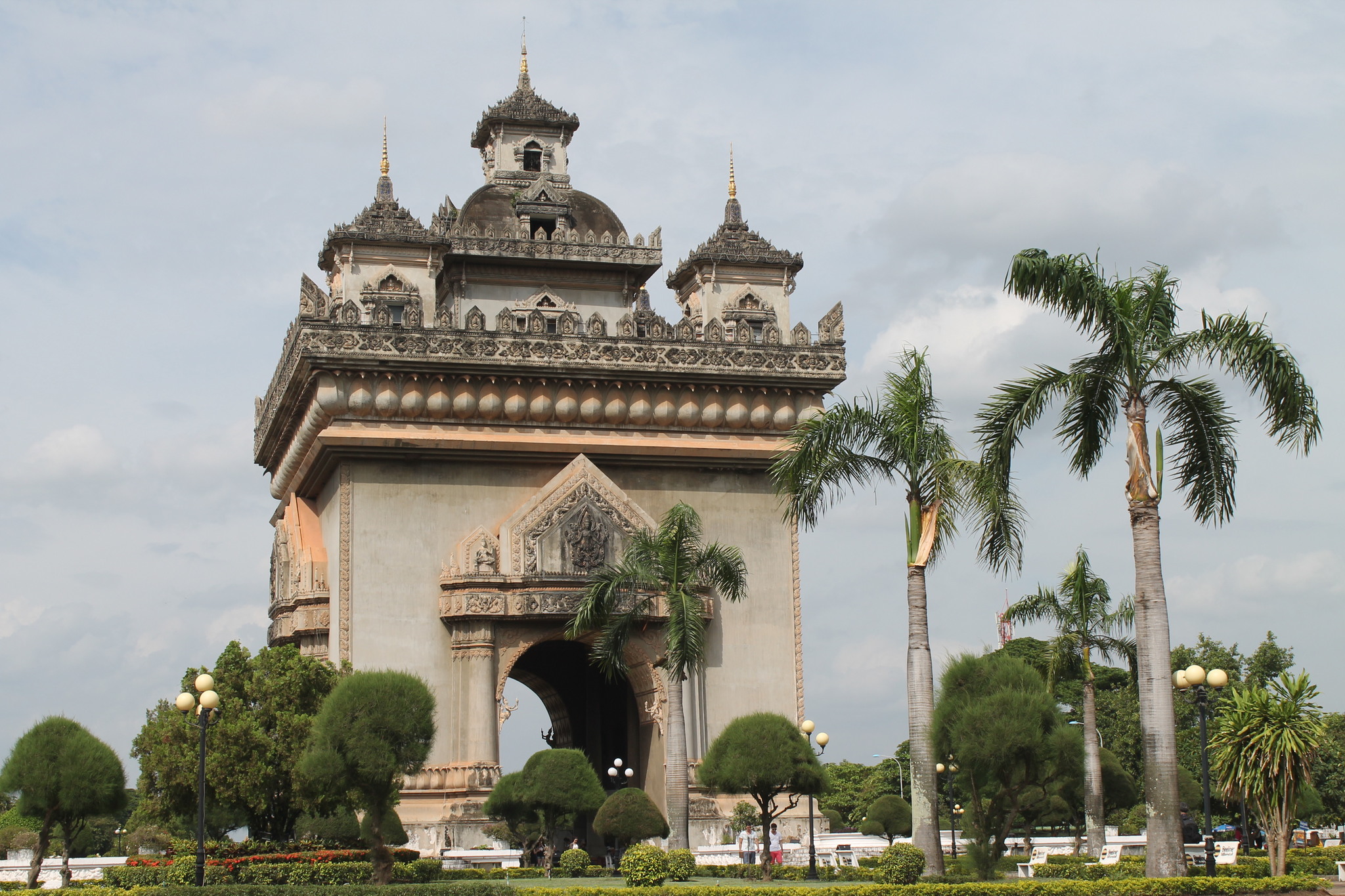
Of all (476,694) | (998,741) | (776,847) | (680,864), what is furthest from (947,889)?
(476,694)

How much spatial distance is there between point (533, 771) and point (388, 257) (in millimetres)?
9962

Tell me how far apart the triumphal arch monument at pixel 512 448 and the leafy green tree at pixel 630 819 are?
7.05ft

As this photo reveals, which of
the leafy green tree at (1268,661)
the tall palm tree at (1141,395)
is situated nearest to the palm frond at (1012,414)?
the tall palm tree at (1141,395)

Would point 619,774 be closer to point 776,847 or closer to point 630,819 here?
point 776,847

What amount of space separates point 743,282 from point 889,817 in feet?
36.6

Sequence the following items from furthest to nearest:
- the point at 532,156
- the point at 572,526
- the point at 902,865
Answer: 1. the point at 532,156
2. the point at 572,526
3. the point at 902,865

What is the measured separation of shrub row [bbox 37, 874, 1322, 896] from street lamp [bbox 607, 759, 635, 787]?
1155cm

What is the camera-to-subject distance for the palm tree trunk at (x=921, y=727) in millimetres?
18609

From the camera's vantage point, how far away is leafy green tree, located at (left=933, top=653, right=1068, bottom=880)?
60.8 feet

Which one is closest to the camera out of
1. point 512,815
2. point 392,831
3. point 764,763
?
point 764,763

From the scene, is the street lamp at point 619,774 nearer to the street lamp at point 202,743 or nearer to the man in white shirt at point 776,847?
the man in white shirt at point 776,847

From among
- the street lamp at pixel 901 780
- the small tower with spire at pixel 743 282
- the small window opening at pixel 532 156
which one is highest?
the small window opening at pixel 532 156

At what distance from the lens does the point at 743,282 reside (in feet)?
105

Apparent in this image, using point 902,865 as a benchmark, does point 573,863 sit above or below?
below
